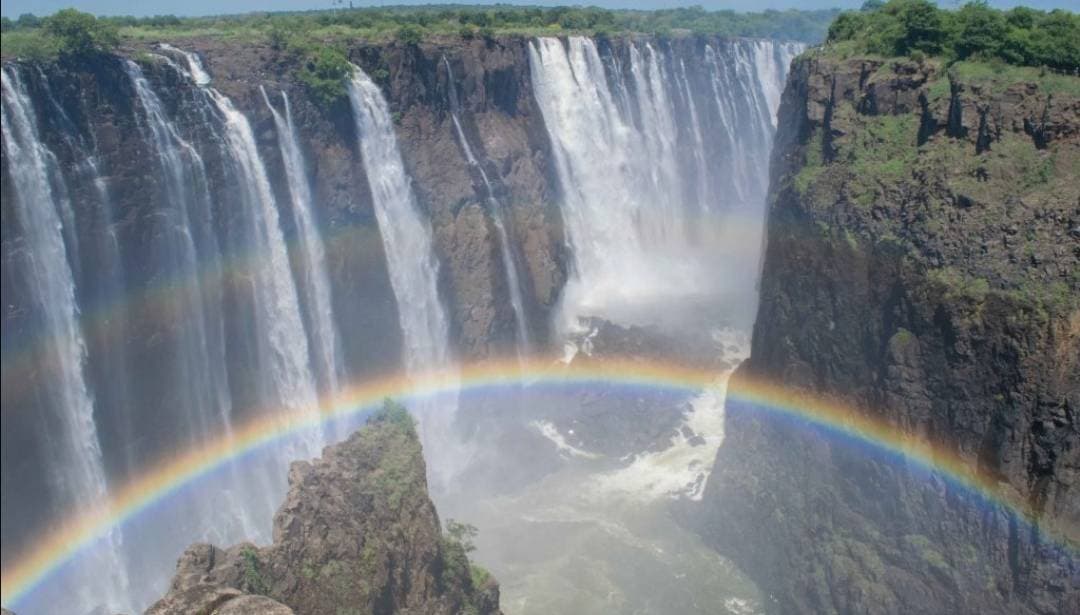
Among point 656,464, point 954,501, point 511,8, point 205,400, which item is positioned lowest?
point 656,464

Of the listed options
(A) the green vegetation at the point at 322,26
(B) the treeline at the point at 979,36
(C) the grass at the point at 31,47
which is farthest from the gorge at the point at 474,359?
(B) the treeline at the point at 979,36

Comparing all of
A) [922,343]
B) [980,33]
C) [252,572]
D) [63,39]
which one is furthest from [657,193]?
[252,572]

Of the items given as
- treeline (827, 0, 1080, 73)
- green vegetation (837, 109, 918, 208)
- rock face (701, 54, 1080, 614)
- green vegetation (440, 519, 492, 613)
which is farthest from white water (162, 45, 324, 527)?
treeline (827, 0, 1080, 73)

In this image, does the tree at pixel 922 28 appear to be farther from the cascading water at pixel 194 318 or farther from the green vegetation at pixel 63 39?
the green vegetation at pixel 63 39

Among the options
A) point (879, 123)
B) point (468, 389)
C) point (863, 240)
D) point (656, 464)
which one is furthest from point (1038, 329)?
point (468, 389)

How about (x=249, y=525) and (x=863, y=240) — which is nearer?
(x=863, y=240)

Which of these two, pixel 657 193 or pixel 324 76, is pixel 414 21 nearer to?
pixel 324 76

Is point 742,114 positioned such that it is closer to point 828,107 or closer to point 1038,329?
point 828,107
